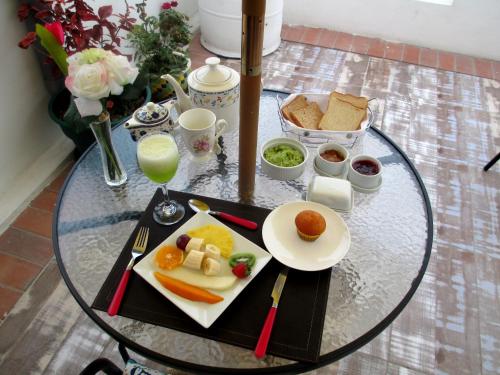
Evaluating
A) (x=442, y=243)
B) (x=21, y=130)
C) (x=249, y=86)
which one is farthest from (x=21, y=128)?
(x=442, y=243)

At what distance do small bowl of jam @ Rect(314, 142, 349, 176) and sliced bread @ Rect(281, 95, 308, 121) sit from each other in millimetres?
173

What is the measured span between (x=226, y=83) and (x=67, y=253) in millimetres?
615

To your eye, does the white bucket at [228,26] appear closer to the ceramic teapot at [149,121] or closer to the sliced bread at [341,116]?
the sliced bread at [341,116]

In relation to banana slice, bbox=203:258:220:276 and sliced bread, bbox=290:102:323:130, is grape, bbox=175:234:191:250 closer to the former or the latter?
banana slice, bbox=203:258:220:276

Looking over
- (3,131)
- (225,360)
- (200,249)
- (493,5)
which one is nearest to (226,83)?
(200,249)

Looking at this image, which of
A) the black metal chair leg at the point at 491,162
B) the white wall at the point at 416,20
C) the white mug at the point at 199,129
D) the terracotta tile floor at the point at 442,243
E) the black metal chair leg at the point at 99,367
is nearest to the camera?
the black metal chair leg at the point at 99,367

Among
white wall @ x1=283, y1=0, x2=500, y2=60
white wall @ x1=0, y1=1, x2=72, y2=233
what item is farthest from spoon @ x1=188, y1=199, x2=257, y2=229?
white wall @ x1=283, y1=0, x2=500, y2=60

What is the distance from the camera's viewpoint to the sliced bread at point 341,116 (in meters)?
1.20

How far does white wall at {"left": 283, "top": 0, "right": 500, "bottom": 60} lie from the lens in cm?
279

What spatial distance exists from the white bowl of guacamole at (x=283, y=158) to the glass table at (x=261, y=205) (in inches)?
2.2

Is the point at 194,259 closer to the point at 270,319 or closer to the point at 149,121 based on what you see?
the point at 270,319

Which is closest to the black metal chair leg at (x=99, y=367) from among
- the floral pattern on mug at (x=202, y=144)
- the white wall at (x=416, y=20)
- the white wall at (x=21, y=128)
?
the floral pattern on mug at (x=202, y=144)

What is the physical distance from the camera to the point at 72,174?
116 centimetres

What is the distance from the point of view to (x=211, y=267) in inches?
32.6
